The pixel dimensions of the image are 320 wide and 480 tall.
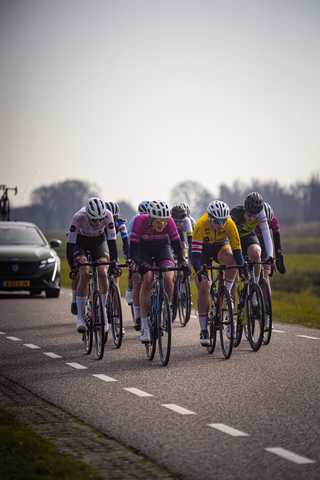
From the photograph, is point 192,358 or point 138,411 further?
point 192,358

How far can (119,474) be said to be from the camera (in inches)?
166

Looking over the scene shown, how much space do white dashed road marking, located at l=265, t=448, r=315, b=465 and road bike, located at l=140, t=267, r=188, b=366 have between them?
10.9ft

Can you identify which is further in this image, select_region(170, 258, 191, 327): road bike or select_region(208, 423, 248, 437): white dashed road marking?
select_region(170, 258, 191, 327): road bike

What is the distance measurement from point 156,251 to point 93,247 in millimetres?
1021

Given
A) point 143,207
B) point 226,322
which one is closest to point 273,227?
point 143,207

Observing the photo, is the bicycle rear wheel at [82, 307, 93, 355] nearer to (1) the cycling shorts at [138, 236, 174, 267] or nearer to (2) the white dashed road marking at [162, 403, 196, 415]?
(1) the cycling shorts at [138, 236, 174, 267]

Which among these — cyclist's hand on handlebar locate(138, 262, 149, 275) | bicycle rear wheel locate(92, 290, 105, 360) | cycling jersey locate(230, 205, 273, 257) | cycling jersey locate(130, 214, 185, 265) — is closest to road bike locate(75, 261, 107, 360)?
bicycle rear wheel locate(92, 290, 105, 360)

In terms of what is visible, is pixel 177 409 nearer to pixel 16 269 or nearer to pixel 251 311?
pixel 251 311

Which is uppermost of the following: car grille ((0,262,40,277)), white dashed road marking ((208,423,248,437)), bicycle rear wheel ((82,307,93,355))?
car grille ((0,262,40,277))

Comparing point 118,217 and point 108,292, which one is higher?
point 118,217

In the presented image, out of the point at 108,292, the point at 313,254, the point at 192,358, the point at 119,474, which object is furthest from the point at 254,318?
the point at 313,254

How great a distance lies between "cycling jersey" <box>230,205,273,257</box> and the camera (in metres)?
10.4

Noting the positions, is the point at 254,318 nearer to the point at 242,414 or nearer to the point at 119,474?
the point at 242,414

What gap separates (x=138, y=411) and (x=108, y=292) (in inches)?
143
